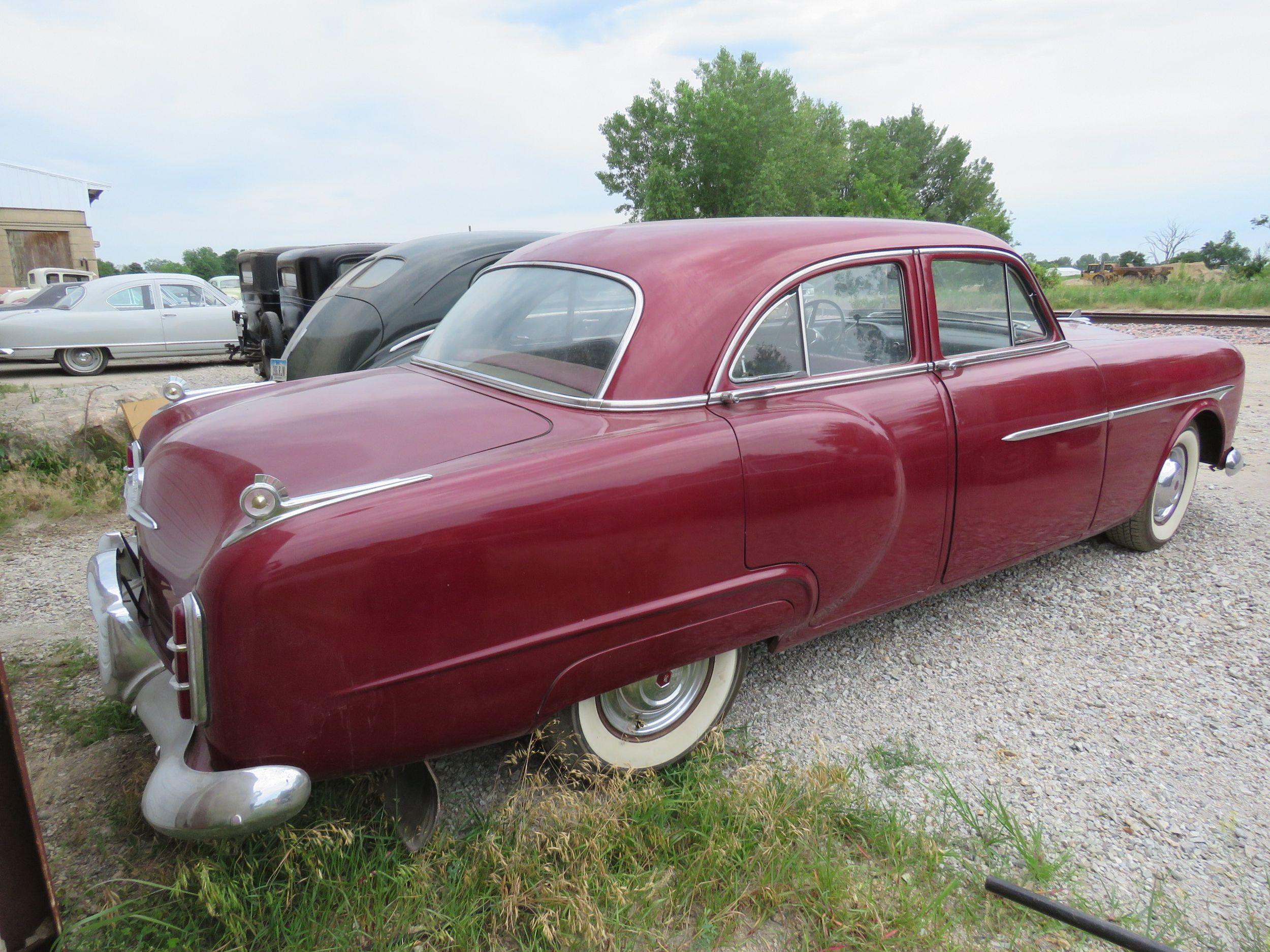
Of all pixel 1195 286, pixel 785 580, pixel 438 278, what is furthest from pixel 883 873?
pixel 1195 286

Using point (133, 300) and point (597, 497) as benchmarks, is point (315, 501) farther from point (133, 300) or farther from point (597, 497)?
point (133, 300)

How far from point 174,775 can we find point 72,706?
1.46 meters

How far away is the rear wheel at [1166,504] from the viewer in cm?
402

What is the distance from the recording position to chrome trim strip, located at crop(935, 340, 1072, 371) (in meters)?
2.98

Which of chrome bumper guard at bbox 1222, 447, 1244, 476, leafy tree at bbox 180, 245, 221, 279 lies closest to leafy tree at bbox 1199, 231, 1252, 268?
chrome bumper guard at bbox 1222, 447, 1244, 476

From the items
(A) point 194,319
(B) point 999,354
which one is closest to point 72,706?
(B) point 999,354

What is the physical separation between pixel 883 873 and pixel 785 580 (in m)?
0.79

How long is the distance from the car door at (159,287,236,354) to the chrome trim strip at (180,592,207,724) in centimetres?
1087

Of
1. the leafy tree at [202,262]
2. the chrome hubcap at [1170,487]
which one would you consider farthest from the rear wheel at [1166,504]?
the leafy tree at [202,262]

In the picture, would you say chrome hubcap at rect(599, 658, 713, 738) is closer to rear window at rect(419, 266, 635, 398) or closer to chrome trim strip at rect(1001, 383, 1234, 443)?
rear window at rect(419, 266, 635, 398)

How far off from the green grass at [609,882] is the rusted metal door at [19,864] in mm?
91

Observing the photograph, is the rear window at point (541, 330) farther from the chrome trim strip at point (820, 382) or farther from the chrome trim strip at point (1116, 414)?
the chrome trim strip at point (1116, 414)

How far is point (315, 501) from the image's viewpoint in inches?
72.4

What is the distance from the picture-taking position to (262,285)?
31.3 ft
